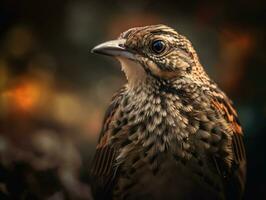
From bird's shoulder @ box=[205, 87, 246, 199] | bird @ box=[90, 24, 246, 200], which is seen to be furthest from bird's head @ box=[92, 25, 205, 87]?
bird's shoulder @ box=[205, 87, 246, 199]

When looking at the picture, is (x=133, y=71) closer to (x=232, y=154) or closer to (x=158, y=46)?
(x=158, y=46)

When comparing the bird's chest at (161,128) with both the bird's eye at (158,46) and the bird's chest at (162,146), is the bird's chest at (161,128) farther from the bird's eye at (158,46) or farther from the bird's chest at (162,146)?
the bird's eye at (158,46)

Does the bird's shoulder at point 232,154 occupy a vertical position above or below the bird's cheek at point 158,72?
below

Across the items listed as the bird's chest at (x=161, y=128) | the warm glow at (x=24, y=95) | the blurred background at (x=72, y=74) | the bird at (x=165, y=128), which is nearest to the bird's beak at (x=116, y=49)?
the bird at (x=165, y=128)

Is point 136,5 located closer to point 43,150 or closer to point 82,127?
point 82,127

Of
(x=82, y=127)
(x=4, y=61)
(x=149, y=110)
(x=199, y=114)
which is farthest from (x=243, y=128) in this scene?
(x=4, y=61)

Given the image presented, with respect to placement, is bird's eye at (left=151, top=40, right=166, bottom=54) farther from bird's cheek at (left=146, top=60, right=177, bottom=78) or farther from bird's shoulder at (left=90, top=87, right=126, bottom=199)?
bird's shoulder at (left=90, top=87, right=126, bottom=199)
